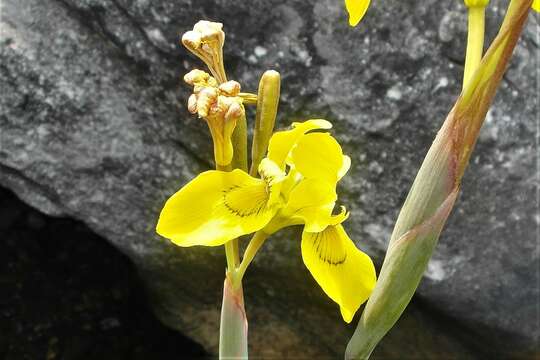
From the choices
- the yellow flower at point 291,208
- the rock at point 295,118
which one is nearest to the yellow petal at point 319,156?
the yellow flower at point 291,208

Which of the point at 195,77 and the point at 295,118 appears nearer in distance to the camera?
the point at 195,77

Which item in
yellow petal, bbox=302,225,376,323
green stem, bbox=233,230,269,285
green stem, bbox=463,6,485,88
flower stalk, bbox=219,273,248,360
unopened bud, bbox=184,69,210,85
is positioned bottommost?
flower stalk, bbox=219,273,248,360

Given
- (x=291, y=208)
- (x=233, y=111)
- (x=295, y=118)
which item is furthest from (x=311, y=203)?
(x=295, y=118)

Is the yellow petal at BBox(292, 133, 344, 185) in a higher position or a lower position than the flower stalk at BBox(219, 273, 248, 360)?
higher

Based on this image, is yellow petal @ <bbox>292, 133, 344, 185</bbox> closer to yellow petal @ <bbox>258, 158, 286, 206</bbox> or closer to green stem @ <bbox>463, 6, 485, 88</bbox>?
yellow petal @ <bbox>258, 158, 286, 206</bbox>

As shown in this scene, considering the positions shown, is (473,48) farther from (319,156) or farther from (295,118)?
→ (295,118)

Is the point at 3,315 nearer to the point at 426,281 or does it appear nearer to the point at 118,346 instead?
the point at 118,346

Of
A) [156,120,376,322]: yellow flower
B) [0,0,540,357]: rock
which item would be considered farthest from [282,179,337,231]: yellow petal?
[0,0,540,357]: rock
